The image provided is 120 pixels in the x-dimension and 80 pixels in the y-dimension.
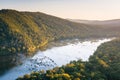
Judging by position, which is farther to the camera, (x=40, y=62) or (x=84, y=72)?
(x=40, y=62)

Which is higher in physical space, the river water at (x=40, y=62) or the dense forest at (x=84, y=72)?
the dense forest at (x=84, y=72)

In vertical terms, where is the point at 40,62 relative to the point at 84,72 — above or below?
below

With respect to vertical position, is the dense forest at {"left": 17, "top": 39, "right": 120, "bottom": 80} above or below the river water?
above

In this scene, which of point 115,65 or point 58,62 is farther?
point 58,62

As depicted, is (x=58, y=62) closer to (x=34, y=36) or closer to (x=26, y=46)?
(x=26, y=46)

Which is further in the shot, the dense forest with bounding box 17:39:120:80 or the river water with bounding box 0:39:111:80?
the river water with bounding box 0:39:111:80

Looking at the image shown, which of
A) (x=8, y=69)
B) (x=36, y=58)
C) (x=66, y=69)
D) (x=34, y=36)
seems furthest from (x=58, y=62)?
(x=34, y=36)

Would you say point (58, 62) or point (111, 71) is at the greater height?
point (111, 71)

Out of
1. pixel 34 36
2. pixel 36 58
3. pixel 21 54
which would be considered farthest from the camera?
pixel 34 36

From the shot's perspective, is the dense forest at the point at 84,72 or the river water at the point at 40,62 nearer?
the dense forest at the point at 84,72

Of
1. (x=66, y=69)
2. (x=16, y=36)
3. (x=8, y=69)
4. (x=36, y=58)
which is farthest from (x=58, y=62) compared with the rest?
(x=16, y=36)

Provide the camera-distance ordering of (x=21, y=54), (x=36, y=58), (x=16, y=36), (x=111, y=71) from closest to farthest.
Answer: (x=111, y=71) → (x=36, y=58) → (x=21, y=54) → (x=16, y=36)
